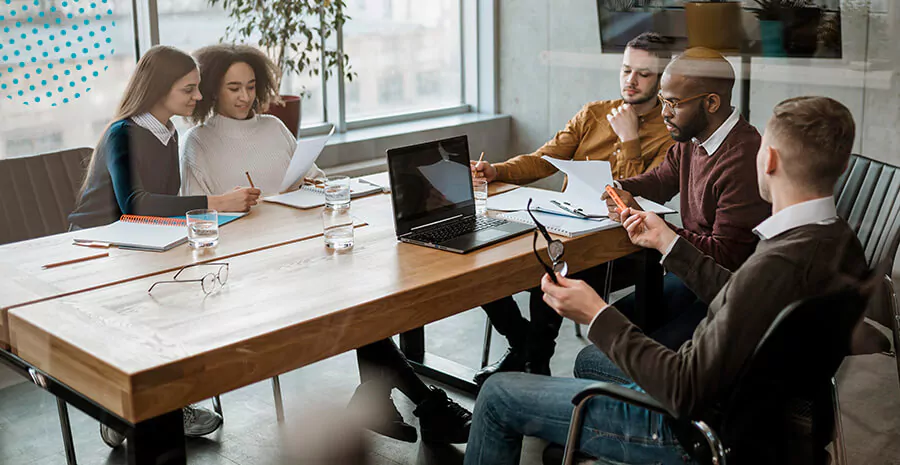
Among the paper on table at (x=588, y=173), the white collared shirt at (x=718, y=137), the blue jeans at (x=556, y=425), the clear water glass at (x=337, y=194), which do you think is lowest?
the blue jeans at (x=556, y=425)

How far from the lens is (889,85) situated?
7.50 feet

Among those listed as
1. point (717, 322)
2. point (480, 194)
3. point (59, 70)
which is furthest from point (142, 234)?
point (59, 70)

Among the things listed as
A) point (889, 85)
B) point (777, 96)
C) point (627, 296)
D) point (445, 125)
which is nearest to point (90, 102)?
point (445, 125)

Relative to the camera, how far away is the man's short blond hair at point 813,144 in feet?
5.42

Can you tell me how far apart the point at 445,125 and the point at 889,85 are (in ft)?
7.75

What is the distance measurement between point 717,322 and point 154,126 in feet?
7.06

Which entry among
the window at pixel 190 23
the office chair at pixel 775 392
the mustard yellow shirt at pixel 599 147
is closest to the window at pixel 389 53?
the window at pixel 190 23

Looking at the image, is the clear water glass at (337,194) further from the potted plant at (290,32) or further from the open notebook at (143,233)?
the potted plant at (290,32)

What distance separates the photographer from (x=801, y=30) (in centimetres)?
251

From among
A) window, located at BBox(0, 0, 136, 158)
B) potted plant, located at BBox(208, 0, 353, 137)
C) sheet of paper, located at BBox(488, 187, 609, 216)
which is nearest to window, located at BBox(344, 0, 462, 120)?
potted plant, located at BBox(208, 0, 353, 137)

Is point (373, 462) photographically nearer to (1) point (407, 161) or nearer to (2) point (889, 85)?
(1) point (407, 161)

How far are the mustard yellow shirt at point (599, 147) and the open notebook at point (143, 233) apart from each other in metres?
1.08

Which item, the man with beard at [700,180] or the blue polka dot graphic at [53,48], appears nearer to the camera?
the man with beard at [700,180]

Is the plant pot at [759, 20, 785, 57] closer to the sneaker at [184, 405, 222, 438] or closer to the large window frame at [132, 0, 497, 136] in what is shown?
the large window frame at [132, 0, 497, 136]
